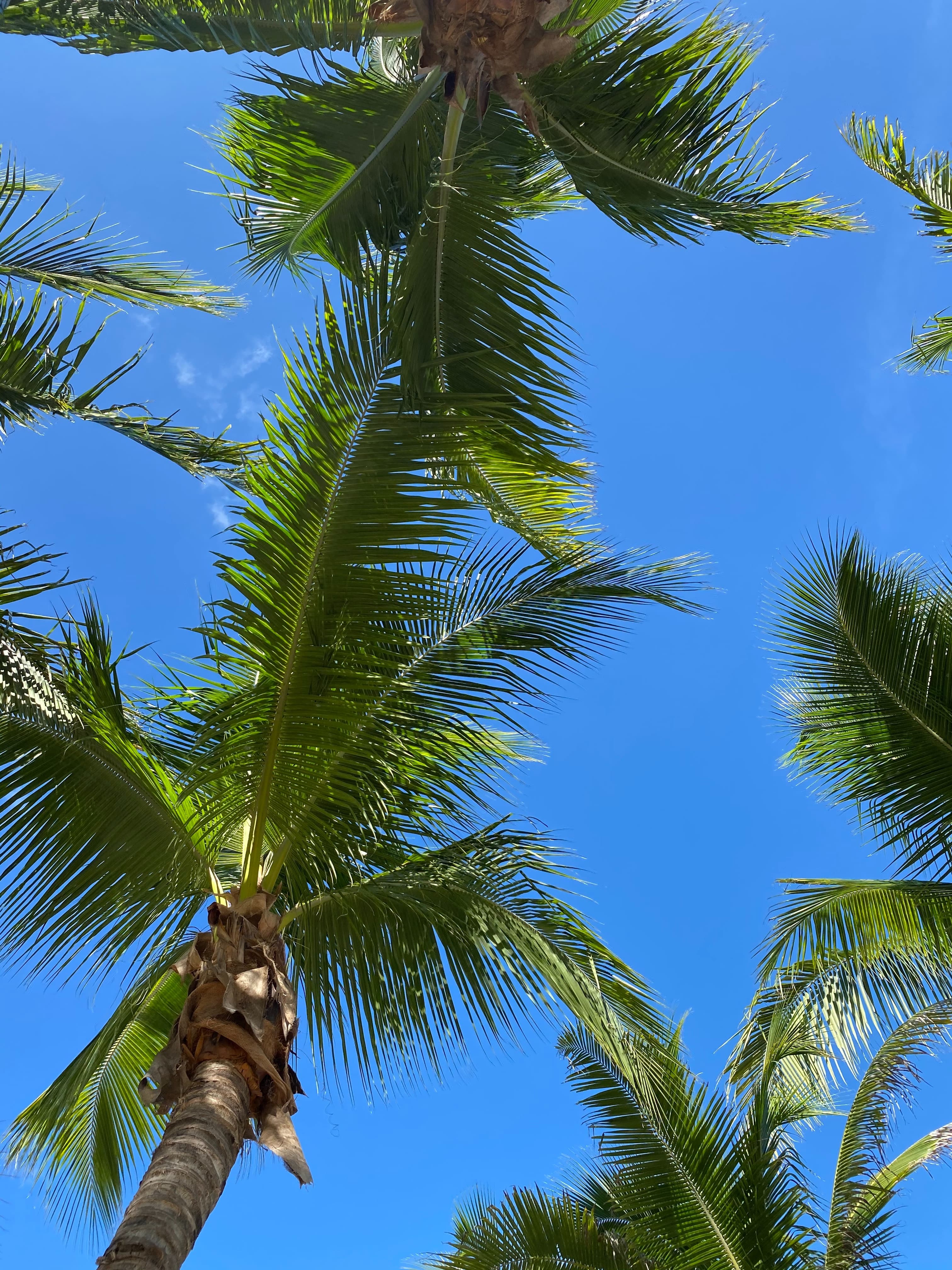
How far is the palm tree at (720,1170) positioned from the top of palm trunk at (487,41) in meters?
5.67

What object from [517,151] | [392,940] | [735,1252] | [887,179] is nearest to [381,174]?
[517,151]

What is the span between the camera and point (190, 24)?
6.56 meters

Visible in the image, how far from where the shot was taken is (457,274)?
6.00 metres

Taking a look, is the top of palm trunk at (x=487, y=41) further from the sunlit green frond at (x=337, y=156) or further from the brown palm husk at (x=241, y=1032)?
the brown palm husk at (x=241, y=1032)

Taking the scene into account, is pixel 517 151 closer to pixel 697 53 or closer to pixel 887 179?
A: pixel 697 53

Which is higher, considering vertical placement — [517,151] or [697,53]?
[517,151]

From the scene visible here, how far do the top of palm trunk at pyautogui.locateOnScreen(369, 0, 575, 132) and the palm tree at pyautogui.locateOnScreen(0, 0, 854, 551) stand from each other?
1 centimetres

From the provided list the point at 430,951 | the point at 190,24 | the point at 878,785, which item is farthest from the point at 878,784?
the point at 190,24

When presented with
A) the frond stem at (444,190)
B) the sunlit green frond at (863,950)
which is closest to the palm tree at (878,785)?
the sunlit green frond at (863,950)

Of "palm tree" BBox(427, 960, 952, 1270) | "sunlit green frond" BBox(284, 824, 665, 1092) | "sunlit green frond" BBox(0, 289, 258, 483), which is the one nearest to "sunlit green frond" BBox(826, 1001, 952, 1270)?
"palm tree" BBox(427, 960, 952, 1270)

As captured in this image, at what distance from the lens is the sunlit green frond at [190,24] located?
6305 millimetres

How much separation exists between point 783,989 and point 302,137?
7116 millimetres

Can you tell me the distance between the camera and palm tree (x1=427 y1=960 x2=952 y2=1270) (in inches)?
227

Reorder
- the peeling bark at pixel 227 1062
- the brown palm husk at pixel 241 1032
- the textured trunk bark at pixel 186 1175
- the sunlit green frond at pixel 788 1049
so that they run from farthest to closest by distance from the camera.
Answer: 1. the sunlit green frond at pixel 788 1049
2. the brown palm husk at pixel 241 1032
3. the peeling bark at pixel 227 1062
4. the textured trunk bark at pixel 186 1175
